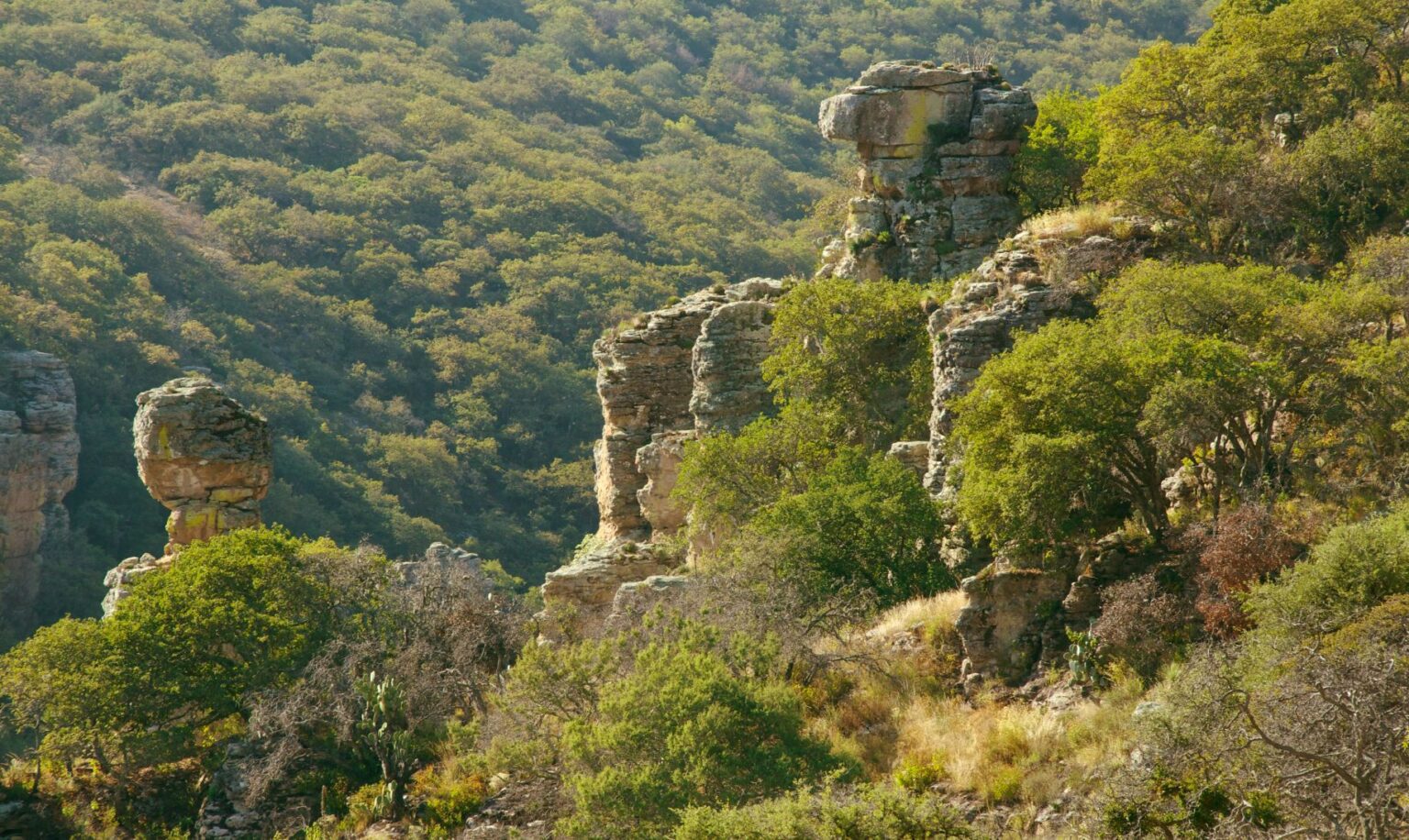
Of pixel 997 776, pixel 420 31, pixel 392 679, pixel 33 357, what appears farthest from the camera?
pixel 420 31

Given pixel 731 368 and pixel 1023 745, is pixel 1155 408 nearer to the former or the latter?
pixel 1023 745

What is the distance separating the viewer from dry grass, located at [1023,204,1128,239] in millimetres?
28984

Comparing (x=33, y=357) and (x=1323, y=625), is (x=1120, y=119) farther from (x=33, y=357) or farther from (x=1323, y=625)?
(x=33, y=357)

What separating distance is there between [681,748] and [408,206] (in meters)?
84.3

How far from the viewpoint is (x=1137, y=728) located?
18.2 meters

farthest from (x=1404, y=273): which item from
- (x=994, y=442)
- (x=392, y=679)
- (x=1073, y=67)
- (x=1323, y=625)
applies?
(x=1073, y=67)

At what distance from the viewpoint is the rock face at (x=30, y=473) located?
189ft

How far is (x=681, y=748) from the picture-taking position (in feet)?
64.4

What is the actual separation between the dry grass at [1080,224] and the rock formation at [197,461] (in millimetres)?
16144

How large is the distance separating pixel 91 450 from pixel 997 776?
55196mm

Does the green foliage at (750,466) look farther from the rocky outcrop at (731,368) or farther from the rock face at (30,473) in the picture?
the rock face at (30,473)

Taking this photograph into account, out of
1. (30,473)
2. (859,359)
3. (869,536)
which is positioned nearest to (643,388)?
(859,359)

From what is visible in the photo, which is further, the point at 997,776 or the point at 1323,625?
the point at 997,776

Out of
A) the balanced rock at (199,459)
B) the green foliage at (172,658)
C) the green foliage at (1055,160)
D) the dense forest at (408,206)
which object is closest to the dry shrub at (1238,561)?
the green foliage at (1055,160)
